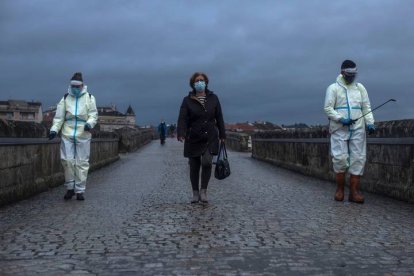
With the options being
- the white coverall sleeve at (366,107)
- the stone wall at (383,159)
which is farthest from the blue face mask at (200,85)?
the stone wall at (383,159)

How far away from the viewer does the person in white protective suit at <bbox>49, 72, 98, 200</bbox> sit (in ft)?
29.9

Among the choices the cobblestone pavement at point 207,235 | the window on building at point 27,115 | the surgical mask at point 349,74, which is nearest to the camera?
the cobblestone pavement at point 207,235

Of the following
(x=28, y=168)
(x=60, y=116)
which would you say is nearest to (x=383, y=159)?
(x=60, y=116)

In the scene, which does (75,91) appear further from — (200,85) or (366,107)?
(366,107)

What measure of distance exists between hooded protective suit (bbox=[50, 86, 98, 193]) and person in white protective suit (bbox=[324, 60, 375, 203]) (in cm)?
372

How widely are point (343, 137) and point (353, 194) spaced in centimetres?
87

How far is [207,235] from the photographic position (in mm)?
6086

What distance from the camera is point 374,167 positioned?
34.7ft

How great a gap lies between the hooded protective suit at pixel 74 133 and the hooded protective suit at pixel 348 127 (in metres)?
3.71

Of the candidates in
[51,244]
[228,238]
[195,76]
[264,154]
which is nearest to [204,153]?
[195,76]

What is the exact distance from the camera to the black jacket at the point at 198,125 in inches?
341

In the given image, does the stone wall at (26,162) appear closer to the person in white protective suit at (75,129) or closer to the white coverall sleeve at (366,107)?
the person in white protective suit at (75,129)

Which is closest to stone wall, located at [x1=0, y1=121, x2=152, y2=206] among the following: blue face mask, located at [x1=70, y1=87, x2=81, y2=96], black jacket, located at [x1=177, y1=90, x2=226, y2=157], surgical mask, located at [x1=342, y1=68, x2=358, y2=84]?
blue face mask, located at [x1=70, y1=87, x2=81, y2=96]

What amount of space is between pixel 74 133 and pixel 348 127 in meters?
4.19
